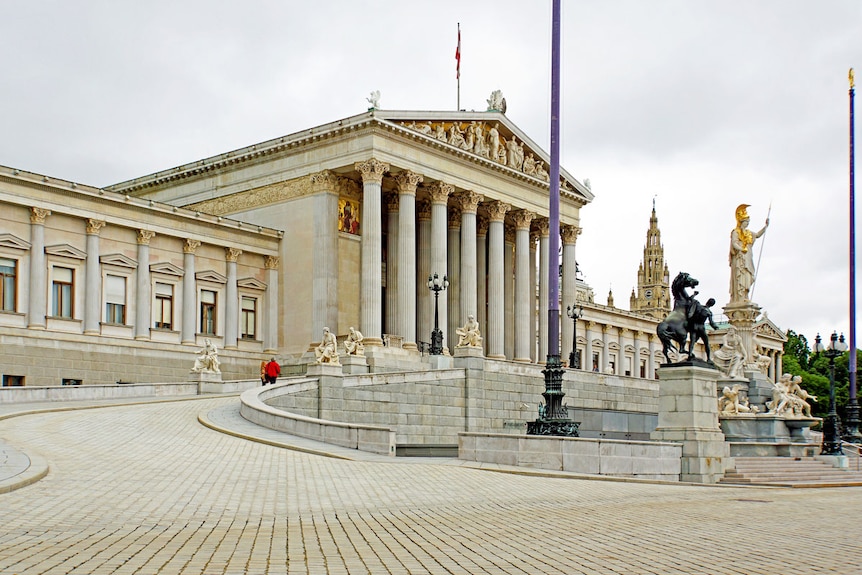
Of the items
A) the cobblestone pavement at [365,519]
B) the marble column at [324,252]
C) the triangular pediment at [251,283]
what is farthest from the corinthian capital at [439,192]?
the cobblestone pavement at [365,519]

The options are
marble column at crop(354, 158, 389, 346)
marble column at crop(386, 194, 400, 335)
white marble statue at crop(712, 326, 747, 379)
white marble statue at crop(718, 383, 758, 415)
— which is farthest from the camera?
marble column at crop(386, 194, 400, 335)

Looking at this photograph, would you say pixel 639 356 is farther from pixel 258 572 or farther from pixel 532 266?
pixel 258 572

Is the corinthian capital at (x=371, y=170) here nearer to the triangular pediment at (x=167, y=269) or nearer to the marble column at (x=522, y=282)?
the triangular pediment at (x=167, y=269)

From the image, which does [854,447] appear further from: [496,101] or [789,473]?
[496,101]

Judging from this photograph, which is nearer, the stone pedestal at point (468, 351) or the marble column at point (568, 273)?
the stone pedestal at point (468, 351)

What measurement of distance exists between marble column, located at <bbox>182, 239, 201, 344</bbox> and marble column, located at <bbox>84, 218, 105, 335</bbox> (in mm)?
5792

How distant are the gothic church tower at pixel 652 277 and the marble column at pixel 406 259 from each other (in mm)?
103859

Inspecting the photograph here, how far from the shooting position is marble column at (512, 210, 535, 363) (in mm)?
70188

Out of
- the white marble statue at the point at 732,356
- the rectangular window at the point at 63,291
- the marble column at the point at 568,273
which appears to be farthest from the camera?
the marble column at the point at 568,273

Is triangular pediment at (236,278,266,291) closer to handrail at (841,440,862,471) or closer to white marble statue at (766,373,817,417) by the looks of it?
white marble statue at (766,373,817,417)

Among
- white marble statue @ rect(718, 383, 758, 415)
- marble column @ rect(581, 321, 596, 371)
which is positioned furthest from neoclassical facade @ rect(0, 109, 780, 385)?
white marble statue @ rect(718, 383, 758, 415)

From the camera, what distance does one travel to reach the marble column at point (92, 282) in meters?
52.4

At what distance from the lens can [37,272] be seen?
165 feet

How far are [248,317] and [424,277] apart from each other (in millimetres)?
11652
